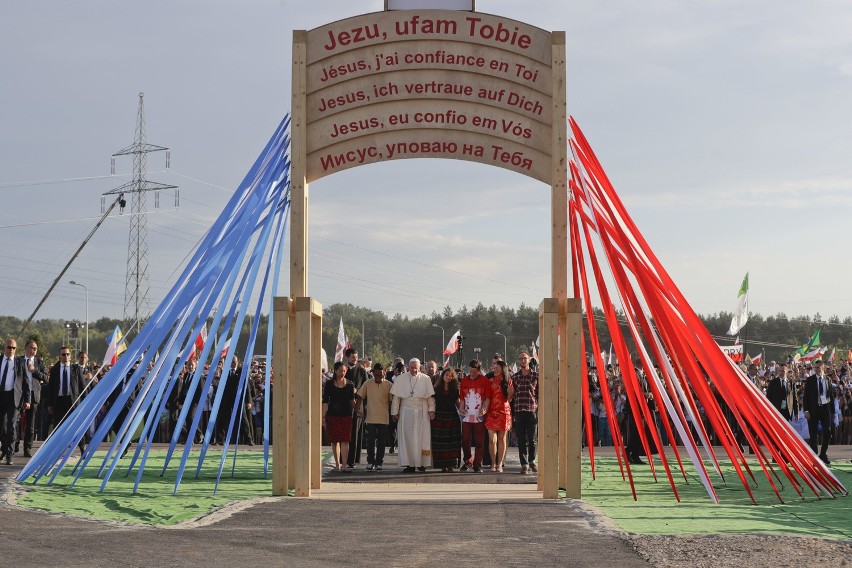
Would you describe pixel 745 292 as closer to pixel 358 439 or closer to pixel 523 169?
pixel 358 439

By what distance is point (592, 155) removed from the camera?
43.6ft

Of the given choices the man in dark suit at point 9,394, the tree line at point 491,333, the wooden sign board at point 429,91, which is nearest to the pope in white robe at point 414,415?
the wooden sign board at point 429,91

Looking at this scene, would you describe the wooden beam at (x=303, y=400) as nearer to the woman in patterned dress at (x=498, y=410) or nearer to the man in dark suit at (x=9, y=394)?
the woman in patterned dress at (x=498, y=410)

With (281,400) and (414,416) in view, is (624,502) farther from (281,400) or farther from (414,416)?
(414,416)

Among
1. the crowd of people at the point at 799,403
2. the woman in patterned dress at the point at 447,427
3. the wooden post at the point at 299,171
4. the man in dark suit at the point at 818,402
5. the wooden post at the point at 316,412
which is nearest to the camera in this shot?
the wooden post at the point at 299,171

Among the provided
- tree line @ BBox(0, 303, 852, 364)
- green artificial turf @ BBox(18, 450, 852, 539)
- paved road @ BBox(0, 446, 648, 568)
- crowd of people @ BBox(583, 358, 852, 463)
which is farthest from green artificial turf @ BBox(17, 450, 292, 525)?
tree line @ BBox(0, 303, 852, 364)

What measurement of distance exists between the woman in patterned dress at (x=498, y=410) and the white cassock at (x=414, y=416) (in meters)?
0.91

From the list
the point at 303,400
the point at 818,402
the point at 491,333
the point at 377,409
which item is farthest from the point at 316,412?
the point at 491,333

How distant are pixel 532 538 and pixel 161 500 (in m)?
4.49

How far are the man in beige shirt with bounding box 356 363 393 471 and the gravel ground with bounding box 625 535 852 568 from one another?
8.67m

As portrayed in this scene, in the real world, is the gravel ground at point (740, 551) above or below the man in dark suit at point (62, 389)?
below

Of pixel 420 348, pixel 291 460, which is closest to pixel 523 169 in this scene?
pixel 291 460

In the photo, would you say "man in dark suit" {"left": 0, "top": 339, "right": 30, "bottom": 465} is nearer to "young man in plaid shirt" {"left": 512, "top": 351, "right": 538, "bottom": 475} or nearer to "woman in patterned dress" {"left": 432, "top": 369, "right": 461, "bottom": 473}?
"woman in patterned dress" {"left": 432, "top": 369, "right": 461, "bottom": 473}

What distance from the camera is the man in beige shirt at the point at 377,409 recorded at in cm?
1731
